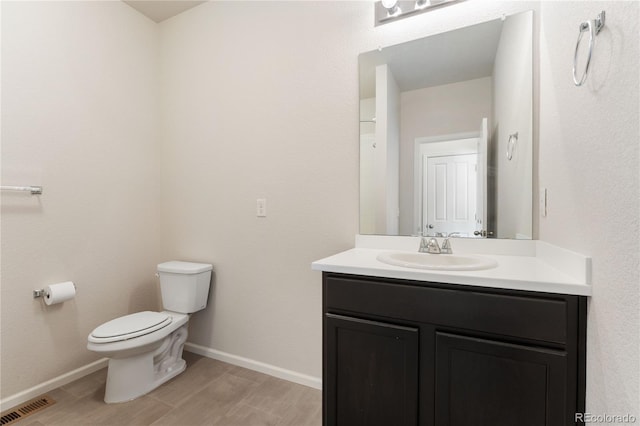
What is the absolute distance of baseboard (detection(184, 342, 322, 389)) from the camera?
1.86 metres

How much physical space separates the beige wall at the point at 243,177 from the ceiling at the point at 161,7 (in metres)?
0.06

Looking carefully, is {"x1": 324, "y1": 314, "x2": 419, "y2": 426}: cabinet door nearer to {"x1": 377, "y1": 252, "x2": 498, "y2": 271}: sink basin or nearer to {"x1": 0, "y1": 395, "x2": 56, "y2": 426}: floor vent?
{"x1": 377, "y1": 252, "x2": 498, "y2": 271}: sink basin

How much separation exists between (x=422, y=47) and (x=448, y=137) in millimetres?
488

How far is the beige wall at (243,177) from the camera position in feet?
5.42

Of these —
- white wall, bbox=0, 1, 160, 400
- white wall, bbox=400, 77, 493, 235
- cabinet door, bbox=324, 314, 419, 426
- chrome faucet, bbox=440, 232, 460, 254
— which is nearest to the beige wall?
white wall, bbox=0, 1, 160, 400

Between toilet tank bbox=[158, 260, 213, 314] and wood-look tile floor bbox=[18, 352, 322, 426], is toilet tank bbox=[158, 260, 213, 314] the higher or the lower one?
the higher one

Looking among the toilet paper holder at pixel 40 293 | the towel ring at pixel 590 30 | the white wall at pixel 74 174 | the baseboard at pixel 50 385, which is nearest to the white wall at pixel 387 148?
the towel ring at pixel 590 30

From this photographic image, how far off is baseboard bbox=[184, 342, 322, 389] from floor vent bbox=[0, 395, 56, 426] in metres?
0.82

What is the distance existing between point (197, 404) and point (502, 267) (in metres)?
1.72

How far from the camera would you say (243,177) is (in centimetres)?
208

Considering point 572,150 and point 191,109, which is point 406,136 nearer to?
point 572,150

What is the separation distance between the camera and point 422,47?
155 cm

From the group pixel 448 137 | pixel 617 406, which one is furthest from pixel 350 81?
pixel 617 406

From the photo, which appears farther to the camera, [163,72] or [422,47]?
[163,72]
